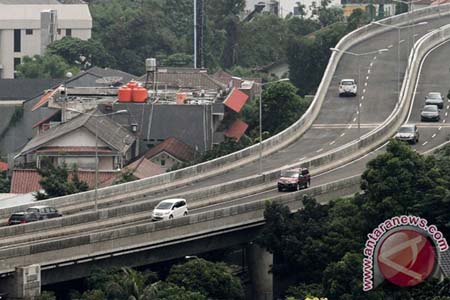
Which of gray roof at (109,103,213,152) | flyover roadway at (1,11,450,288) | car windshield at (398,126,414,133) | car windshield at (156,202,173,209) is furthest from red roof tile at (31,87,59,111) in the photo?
car windshield at (156,202,173,209)

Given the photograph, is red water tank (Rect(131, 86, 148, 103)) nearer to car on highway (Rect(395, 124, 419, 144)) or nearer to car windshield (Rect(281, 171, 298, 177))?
car on highway (Rect(395, 124, 419, 144))

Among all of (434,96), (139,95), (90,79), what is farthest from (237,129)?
(90,79)

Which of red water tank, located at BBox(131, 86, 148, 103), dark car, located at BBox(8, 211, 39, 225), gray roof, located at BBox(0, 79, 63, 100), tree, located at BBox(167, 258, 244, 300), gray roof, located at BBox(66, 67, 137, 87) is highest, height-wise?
red water tank, located at BBox(131, 86, 148, 103)

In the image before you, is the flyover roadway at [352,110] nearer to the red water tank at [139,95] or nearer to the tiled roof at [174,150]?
the tiled roof at [174,150]

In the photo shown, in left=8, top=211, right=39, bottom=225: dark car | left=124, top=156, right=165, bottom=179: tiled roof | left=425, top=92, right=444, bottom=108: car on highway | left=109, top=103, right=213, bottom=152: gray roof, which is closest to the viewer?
left=8, top=211, right=39, bottom=225: dark car

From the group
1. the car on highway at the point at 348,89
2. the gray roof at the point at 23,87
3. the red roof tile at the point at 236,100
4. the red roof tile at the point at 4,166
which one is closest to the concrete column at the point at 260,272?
the red roof tile at the point at 4,166

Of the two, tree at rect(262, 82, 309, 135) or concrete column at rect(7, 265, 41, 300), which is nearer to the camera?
concrete column at rect(7, 265, 41, 300)
